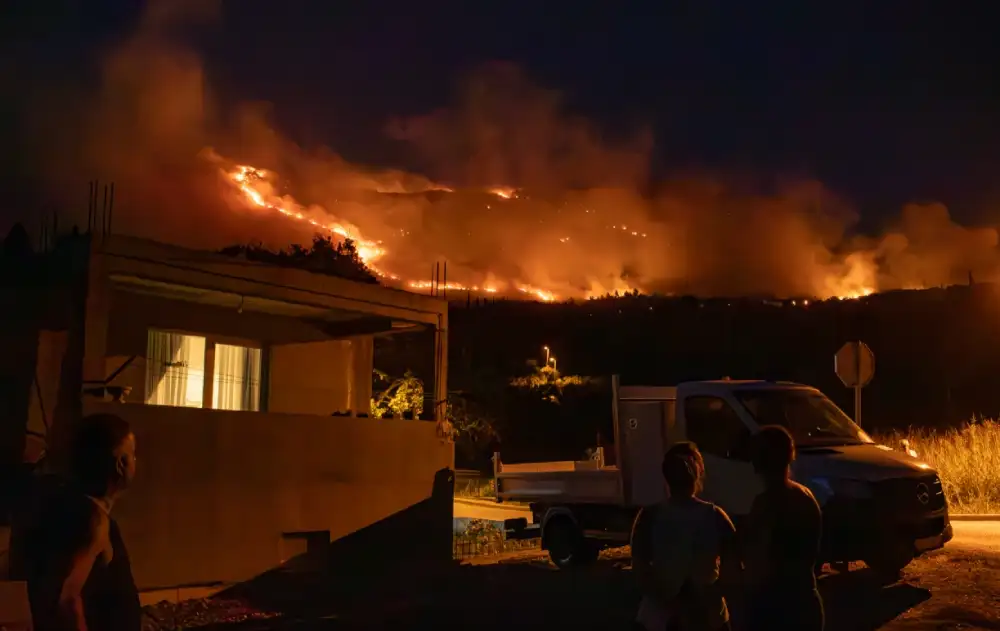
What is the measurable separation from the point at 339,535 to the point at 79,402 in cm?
416

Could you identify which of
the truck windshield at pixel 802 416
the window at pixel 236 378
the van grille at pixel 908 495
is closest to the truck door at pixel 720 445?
the truck windshield at pixel 802 416

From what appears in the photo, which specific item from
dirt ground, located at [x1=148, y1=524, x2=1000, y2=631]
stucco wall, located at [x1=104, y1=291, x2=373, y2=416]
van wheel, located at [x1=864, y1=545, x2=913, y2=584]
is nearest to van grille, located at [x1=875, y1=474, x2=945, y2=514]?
van wheel, located at [x1=864, y1=545, x2=913, y2=584]

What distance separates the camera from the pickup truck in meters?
9.73

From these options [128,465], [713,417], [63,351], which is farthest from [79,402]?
[128,465]

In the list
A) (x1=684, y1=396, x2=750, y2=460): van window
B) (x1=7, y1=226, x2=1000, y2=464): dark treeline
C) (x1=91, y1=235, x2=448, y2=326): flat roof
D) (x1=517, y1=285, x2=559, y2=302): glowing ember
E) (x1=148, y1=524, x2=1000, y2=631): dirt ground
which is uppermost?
(x1=517, y1=285, x2=559, y2=302): glowing ember

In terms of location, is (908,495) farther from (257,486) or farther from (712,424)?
(257,486)

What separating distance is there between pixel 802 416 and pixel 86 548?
9236 millimetres

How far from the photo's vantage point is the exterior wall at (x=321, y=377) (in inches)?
643

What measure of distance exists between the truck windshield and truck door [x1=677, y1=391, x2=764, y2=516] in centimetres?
25

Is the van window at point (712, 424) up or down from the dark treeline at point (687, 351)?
down

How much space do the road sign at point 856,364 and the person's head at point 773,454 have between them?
A: 11.8 meters

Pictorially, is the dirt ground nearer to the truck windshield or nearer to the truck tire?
the truck tire

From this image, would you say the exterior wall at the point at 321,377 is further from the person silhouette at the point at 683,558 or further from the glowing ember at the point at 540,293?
the glowing ember at the point at 540,293

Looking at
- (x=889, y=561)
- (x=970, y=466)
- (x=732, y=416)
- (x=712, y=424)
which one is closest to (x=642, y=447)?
(x=712, y=424)
